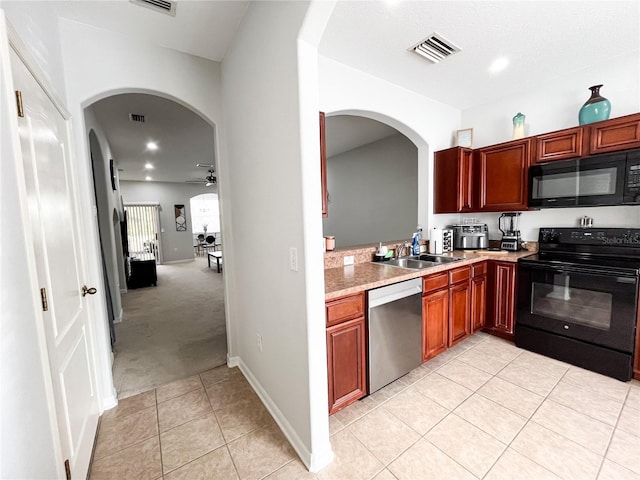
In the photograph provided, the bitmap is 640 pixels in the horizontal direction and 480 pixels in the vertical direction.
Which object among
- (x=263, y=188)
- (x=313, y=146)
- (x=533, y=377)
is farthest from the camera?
(x=533, y=377)

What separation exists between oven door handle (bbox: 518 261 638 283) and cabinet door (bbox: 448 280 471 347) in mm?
607

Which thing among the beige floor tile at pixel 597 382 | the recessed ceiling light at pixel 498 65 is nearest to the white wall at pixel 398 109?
the recessed ceiling light at pixel 498 65

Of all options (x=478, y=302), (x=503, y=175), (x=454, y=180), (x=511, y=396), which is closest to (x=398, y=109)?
(x=454, y=180)

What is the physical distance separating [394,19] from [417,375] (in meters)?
2.79

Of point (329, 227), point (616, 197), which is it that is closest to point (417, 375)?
point (616, 197)

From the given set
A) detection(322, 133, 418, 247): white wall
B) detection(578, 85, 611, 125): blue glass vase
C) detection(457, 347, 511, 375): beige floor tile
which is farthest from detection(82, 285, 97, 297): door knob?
detection(578, 85, 611, 125): blue glass vase

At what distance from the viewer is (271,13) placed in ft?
4.85

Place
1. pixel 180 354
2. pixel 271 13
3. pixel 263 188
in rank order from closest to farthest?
pixel 271 13 < pixel 263 188 < pixel 180 354

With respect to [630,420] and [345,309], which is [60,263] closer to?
[345,309]

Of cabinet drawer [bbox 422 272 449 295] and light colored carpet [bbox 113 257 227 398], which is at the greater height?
cabinet drawer [bbox 422 272 449 295]

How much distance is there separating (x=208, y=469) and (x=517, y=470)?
1705 mm

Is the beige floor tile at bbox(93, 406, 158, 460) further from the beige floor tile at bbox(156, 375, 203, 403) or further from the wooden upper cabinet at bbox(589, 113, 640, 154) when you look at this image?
the wooden upper cabinet at bbox(589, 113, 640, 154)

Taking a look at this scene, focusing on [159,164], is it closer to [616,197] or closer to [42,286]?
[42,286]

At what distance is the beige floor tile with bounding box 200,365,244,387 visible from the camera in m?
2.33
